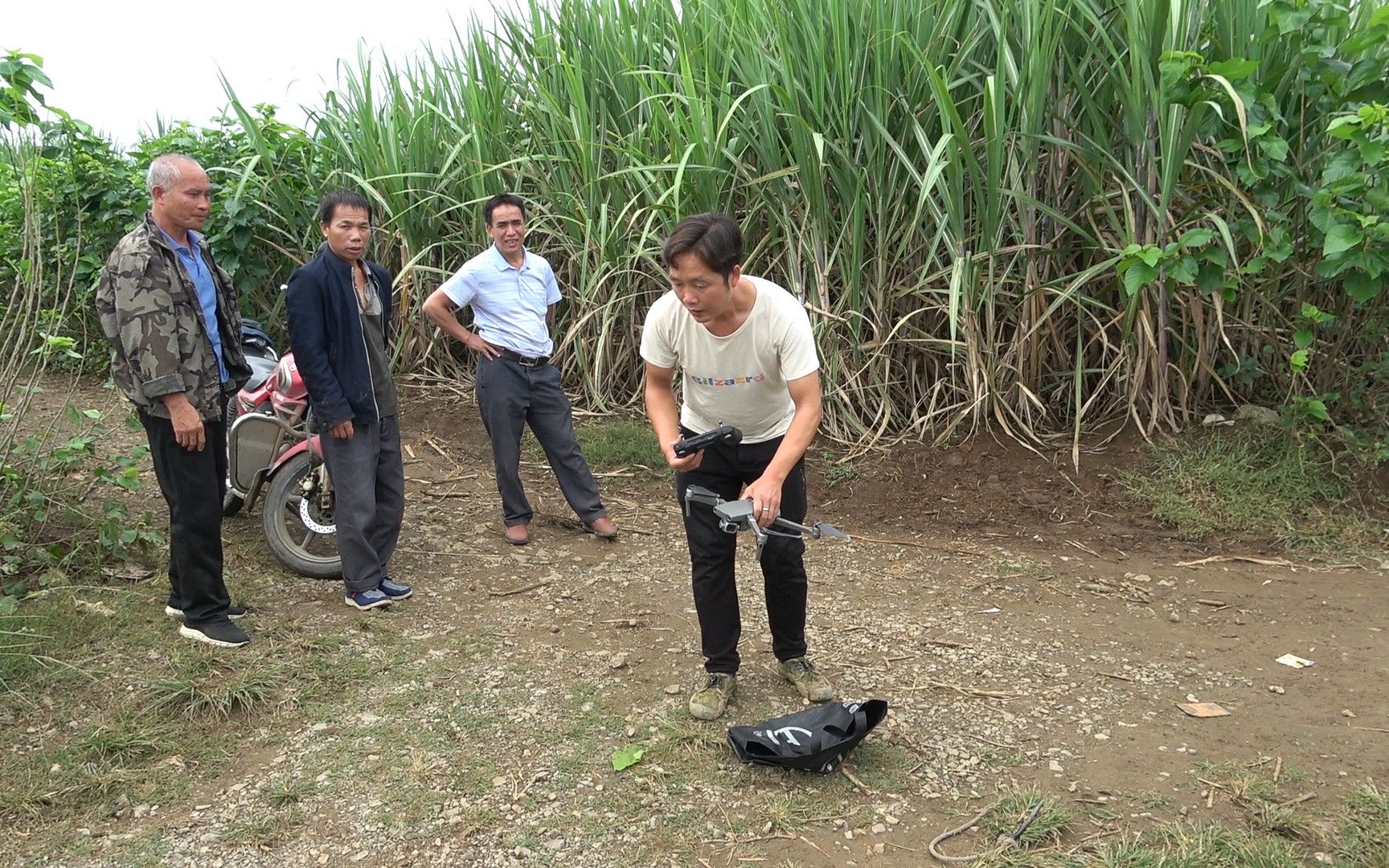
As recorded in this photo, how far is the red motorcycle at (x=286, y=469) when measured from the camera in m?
4.05

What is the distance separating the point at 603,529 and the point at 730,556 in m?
1.75

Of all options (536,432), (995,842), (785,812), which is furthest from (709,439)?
(536,432)

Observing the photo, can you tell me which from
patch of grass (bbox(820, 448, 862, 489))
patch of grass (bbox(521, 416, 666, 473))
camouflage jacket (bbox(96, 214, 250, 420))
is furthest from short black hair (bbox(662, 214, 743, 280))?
patch of grass (bbox(521, 416, 666, 473))

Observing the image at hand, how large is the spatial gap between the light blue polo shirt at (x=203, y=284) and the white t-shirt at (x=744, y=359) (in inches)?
59.3

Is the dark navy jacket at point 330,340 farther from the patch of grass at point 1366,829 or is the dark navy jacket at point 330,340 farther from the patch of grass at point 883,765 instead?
the patch of grass at point 1366,829

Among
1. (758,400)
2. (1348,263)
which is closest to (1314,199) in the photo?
(1348,263)

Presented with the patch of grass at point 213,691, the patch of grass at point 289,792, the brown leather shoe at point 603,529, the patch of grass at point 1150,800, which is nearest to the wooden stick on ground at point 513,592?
the brown leather shoe at point 603,529

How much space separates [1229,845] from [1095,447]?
8.88 ft

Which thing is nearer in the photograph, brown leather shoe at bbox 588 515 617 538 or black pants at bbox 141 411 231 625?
black pants at bbox 141 411 231 625

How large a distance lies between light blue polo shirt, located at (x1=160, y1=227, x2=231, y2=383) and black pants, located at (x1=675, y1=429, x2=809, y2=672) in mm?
1638

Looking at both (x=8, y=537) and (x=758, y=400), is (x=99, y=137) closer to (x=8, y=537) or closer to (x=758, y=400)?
(x=8, y=537)

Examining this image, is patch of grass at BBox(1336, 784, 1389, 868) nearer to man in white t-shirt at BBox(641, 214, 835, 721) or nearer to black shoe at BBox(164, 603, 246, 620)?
man in white t-shirt at BBox(641, 214, 835, 721)

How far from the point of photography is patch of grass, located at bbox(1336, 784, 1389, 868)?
2.26 metres

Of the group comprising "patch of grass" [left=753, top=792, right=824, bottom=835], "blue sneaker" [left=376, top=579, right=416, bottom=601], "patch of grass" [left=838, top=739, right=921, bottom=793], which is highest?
"blue sneaker" [left=376, top=579, right=416, bottom=601]
